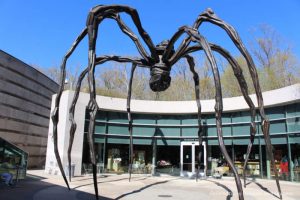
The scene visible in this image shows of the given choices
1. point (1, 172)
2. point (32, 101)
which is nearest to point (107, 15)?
point (1, 172)

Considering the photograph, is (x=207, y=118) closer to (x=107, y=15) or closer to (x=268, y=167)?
(x=268, y=167)

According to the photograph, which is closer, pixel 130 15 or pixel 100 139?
pixel 130 15

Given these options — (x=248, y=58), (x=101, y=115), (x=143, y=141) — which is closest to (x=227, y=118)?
(x=143, y=141)

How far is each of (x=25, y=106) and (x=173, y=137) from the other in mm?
10366

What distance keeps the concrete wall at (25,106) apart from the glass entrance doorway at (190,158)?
35.3 feet

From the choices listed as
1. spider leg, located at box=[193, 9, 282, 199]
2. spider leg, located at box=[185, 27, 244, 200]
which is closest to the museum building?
spider leg, located at box=[193, 9, 282, 199]

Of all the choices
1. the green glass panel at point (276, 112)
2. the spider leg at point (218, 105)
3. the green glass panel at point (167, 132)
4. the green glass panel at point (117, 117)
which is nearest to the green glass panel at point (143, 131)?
the green glass panel at point (167, 132)

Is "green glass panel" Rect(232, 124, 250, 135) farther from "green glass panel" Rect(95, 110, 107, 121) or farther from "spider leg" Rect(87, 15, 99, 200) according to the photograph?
"spider leg" Rect(87, 15, 99, 200)

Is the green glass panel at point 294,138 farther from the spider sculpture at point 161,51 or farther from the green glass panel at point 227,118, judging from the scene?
the spider sculpture at point 161,51

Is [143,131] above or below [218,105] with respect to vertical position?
above

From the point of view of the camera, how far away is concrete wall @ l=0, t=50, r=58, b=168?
19.8 metres

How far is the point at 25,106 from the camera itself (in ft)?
70.9

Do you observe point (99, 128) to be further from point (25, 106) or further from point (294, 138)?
point (294, 138)

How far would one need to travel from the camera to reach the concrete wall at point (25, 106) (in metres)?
19.8
